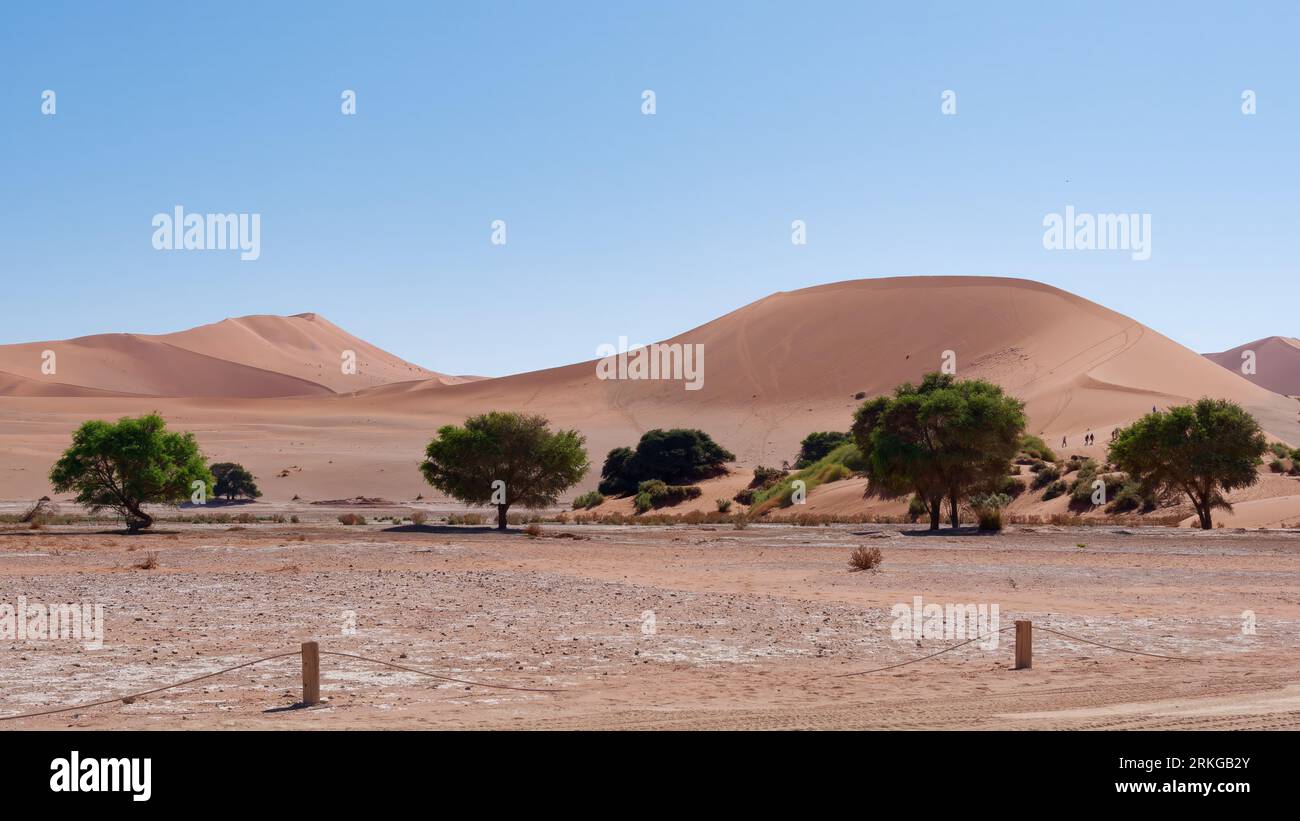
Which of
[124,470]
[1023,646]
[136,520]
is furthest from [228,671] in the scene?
[136,520]

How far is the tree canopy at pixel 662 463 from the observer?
74438mm

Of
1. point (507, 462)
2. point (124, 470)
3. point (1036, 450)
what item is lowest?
point (124, 470)

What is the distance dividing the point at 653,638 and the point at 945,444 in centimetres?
3175

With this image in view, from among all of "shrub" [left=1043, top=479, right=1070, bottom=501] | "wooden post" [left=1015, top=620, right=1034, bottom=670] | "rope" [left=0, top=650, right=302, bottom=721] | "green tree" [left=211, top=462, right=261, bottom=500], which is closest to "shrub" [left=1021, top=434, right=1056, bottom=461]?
"shrub" [left=1043, top=479, right=1070, bottom=501]

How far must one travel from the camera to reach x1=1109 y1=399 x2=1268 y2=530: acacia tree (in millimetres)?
46438

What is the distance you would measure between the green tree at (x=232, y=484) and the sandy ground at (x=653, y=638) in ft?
121

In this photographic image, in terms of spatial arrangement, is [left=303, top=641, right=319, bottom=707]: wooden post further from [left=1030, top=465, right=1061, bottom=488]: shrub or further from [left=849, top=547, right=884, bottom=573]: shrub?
[left=1030, top=465, right=1061, bottom=488]: shrub

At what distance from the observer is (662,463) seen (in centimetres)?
7488

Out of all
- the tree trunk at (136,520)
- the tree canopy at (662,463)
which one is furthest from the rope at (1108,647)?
the tree canopy at (662,463)

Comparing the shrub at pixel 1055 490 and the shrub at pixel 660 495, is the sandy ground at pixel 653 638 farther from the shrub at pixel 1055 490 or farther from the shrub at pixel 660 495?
the shrub at pixel 660 495

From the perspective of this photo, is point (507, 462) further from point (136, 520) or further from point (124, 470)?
point (124, 470)

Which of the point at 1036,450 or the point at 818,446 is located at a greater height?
the point at 818,446
